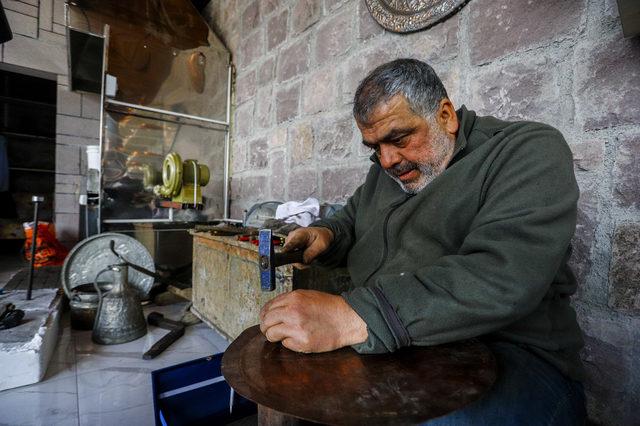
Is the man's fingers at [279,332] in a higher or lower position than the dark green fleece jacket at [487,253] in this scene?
lower

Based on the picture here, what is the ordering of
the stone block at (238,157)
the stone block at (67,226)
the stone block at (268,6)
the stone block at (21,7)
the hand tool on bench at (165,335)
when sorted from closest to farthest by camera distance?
1. the hand tool on bench at (165,335)
2. the stone block at (268,6)
3. the stone block at (238,157)
4. the stone block at (21,7)
5. the stone block at (67,226)

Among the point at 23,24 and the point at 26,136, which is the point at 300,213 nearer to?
the point at 23,24

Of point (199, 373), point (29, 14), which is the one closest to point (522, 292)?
point (199, 373)

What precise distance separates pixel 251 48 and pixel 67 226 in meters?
3.63

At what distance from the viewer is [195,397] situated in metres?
1.58

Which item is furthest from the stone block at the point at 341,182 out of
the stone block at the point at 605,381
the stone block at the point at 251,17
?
the stone block at the point at 251,17

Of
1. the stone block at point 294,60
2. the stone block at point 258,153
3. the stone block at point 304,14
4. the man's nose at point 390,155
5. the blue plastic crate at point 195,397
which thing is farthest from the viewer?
the stone block at point 258,153

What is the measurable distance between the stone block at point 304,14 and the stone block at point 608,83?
6.90 ft

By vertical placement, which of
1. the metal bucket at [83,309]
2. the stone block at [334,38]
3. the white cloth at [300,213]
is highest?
the stone block at [334,38]

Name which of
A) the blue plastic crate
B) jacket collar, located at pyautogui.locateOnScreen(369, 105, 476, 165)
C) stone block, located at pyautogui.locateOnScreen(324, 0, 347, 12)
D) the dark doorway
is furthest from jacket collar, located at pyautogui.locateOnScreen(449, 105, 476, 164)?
the dark doorway

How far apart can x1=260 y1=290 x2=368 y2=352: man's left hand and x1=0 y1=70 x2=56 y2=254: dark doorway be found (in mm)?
7959

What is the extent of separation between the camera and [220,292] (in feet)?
7.61

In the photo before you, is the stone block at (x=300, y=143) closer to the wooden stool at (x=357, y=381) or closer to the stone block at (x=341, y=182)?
the stone block at (x=341, y=182)

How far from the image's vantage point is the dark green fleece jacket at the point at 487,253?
0.85m
